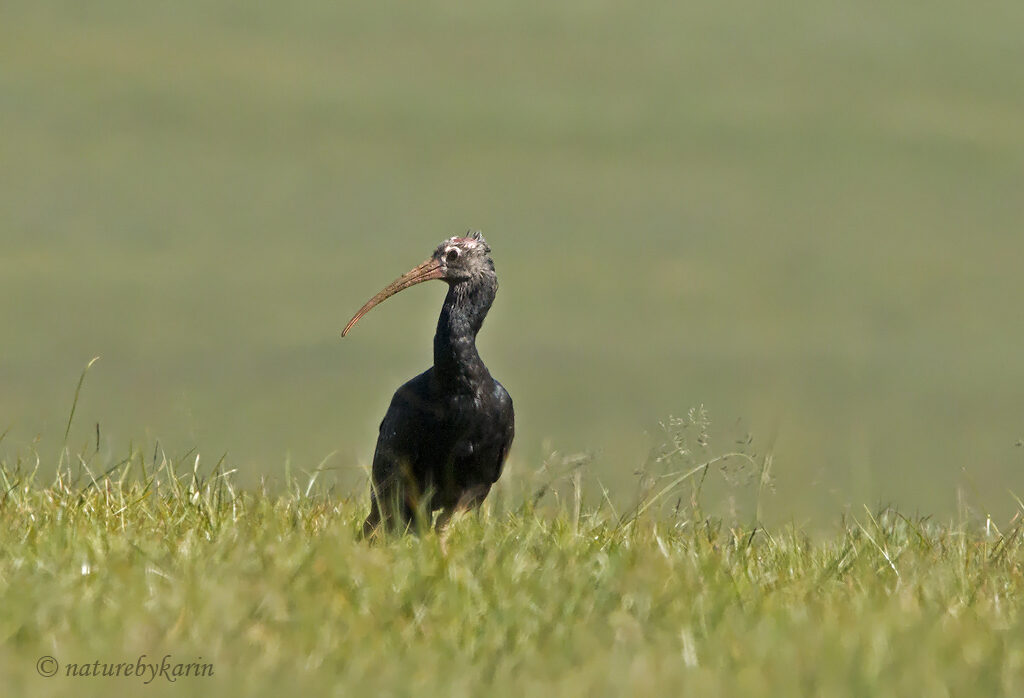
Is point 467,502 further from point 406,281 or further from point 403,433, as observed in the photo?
point 406,281

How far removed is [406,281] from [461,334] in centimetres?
49

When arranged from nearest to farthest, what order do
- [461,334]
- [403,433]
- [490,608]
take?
[490,608]
[461,334]
[403,433]

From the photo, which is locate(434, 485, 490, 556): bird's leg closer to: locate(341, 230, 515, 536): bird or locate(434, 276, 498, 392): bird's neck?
locate(341, 230, 515, 536): bird

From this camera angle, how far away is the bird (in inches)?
272

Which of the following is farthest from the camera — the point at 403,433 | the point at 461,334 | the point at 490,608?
the point at 403,433

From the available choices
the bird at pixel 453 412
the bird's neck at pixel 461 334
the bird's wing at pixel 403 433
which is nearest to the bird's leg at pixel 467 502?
the bird at pixel 453 412

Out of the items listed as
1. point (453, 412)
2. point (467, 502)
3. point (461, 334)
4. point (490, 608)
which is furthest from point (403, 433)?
point (490, 608)

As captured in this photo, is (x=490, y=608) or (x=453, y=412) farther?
(x=453, y=412)

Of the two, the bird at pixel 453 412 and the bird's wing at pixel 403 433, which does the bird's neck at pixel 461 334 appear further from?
the bird's wing at pixel 403 433

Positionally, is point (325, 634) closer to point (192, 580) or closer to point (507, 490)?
point (192, 580)

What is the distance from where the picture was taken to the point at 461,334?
22.6ft

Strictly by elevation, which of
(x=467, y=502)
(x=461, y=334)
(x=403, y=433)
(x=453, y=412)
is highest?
(x=461, y=334)

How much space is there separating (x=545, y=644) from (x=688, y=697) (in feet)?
2.29

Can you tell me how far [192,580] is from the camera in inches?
190
